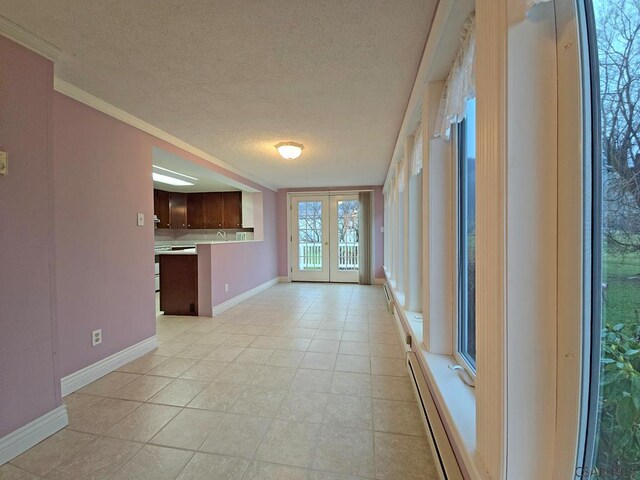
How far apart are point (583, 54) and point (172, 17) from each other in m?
1.67

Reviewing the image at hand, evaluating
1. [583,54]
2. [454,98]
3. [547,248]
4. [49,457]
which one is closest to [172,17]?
[454,98]

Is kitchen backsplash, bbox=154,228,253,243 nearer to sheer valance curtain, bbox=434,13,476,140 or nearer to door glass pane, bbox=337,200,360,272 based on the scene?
door glass pane, bbox=337,200,360,272

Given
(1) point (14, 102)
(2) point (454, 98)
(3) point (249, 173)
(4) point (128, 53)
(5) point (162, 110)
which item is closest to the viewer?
(2) point (454, 98)

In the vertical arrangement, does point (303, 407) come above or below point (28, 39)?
below

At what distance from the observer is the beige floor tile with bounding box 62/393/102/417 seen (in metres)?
1.77

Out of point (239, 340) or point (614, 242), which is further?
point (239, 340)

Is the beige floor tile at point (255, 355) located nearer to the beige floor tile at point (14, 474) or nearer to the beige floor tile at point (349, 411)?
the beige floor tile at point (349, 411)

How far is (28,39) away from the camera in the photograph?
1.48 meters

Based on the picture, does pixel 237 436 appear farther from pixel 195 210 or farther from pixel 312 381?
pixel 195 210

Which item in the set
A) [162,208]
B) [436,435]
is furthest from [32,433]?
[162,208]

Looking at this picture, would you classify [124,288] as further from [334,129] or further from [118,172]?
[334,129]

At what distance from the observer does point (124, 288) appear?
2.45 m

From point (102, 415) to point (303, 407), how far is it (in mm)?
1290

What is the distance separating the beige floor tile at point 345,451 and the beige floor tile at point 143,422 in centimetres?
98
